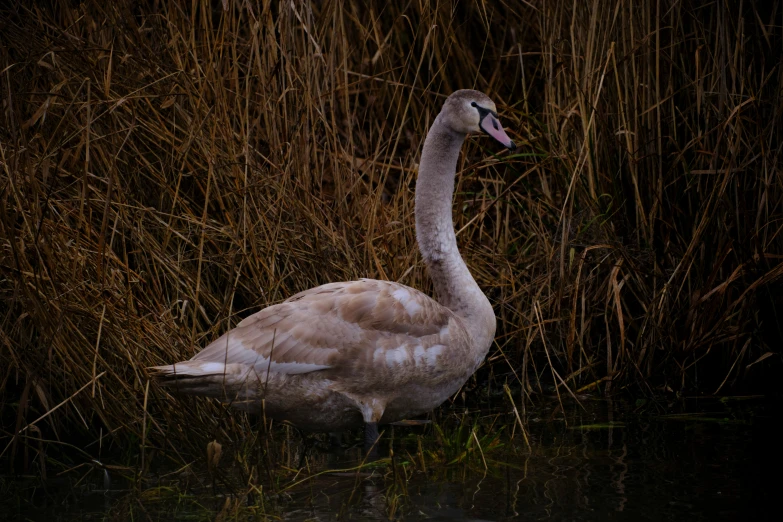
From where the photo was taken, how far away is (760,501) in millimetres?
4129

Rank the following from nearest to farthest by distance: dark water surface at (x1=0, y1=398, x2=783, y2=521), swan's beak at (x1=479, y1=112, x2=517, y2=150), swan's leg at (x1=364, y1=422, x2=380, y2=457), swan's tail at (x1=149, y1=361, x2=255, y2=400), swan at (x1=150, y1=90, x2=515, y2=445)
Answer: dark water surface at (x1=0, y1=398, x2=783, y2=521) → swan's tail at (x1=149, y1=361, x2=255, y2=400) → swan at (x1=150, y1=90, x2=515, y2=445) → swan's leg at (x1=364, y1=422, x2=380, y2=457) → swan's beak at (x1=479, y1=112, x2=517, y2=150)

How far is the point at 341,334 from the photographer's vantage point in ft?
15.5

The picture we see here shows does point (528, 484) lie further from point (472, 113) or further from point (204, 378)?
point (472, 113)

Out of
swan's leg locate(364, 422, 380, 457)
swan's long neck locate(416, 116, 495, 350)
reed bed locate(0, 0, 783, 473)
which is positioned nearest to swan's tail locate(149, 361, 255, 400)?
reed bed locate(0, 0, 783, 473)

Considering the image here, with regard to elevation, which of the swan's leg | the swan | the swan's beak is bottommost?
the swan's leg

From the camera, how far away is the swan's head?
5.11 metres

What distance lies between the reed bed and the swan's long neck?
72 cm

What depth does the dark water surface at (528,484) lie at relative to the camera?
4043 mm

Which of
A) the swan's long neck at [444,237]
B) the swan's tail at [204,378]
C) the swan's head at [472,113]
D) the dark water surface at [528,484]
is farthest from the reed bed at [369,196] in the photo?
the swan's head at [472,113]

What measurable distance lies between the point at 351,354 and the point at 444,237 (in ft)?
2.56

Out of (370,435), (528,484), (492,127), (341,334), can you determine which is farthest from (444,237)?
(528,484)

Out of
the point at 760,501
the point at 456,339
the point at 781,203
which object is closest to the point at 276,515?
the point at 456,339

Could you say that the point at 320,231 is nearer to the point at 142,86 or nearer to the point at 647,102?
the point at 142,86

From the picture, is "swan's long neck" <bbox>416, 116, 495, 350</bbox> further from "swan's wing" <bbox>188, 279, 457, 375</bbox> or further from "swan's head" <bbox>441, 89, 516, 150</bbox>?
"swan's wing" <bbox>188, 279, 457, 375</bbox>
